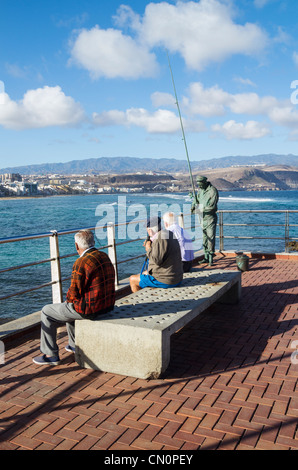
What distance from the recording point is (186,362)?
12.6 feet

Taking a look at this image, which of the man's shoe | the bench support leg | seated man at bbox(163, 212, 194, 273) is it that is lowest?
the man's shoe

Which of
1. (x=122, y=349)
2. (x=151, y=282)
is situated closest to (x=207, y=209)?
(x=151, y=282)

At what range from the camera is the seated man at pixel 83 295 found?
11.7 ft

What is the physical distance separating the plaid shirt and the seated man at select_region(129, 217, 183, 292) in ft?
3.06

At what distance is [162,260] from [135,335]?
4.13 ft

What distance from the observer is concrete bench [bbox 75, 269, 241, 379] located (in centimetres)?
345

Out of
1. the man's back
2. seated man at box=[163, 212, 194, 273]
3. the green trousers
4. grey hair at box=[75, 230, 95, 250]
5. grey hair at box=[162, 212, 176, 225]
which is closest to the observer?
grey hair at box=[75, 230, 95, 250]

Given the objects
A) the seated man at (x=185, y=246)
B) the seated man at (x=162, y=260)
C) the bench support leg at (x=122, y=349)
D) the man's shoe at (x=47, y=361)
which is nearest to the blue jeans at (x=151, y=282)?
the seated man at (x=162, y=260)

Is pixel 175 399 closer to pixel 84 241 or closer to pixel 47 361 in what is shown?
pixel 47 361

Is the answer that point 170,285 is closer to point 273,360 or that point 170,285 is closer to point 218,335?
point 218,335

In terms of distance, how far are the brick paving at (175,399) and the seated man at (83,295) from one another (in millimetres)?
→ 309

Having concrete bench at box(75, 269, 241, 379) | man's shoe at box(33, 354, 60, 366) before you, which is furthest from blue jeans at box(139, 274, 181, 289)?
man's shoe at box(33, 354, 60, 366)

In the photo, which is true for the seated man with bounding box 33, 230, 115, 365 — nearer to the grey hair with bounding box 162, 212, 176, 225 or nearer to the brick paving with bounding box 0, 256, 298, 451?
the brick paving with bounding box 0, 256, 298, 451

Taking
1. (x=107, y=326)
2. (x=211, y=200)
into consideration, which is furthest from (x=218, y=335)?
(x=211, y=200)
